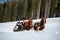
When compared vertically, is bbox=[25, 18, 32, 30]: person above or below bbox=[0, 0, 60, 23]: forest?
below

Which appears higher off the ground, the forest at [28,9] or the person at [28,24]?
the forest at [28,9]

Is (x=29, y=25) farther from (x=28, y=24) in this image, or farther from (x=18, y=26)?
(x=18, y=26)

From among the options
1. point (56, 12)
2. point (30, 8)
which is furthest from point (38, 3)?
point (56, 12)

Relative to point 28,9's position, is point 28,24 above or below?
below

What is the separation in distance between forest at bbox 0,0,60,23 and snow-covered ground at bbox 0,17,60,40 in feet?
0.21

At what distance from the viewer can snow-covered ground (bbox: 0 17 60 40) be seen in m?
1.19

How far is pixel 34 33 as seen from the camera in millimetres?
1192

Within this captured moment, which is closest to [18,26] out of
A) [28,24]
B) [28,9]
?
[28,24]

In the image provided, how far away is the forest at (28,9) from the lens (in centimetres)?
123

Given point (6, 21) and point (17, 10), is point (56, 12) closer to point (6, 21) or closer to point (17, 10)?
point (17, 10)

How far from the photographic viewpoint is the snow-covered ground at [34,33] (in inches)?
46.8

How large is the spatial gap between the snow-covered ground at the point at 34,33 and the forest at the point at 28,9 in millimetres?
65

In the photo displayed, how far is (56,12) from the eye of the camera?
49.2 inches

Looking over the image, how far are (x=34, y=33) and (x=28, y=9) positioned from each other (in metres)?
0.27
